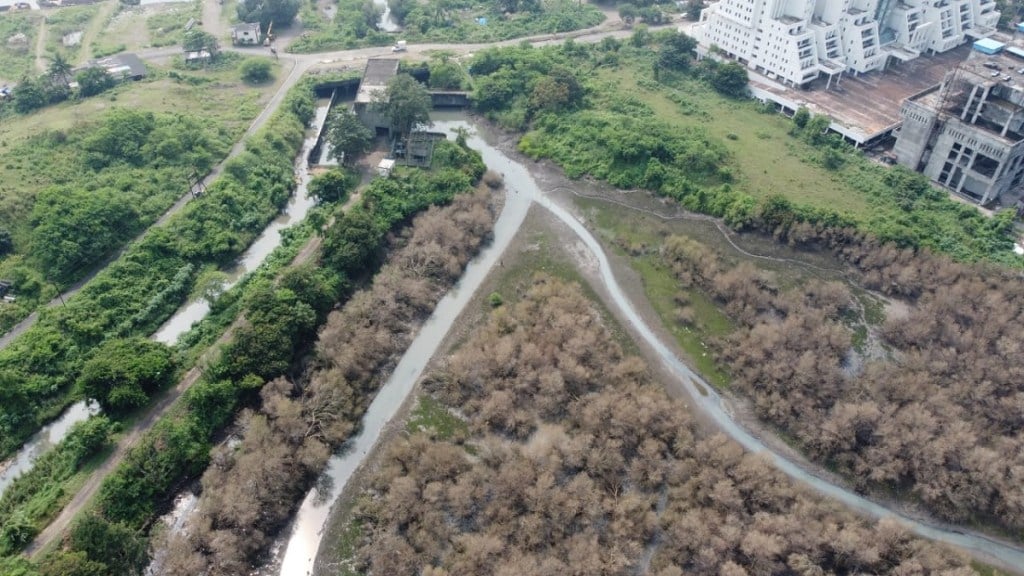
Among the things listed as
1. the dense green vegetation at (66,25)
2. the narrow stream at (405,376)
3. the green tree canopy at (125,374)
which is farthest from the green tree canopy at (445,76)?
the green tree canopy at (125,374)

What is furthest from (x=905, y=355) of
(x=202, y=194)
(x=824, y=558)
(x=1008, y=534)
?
(x=202, y=194)

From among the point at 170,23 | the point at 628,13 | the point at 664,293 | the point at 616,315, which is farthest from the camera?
the point at 628,13

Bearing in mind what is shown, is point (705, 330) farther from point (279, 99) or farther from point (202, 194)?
point (279, 99)

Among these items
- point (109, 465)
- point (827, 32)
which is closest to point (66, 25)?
point (109, 465)

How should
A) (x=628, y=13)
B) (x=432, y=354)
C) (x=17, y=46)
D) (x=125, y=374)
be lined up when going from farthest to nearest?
(x=628, y=13) < (x=17, y=46) < (x=432, y=354) < (x=125, y=374)

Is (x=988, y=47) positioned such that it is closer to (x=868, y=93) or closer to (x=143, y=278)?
(x=868, y=93)

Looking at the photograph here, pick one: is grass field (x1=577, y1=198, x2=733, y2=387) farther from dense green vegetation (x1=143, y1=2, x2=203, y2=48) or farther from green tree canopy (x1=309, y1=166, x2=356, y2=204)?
dense green vegetation (x1=143, y1=2, x2=203, y2=48)

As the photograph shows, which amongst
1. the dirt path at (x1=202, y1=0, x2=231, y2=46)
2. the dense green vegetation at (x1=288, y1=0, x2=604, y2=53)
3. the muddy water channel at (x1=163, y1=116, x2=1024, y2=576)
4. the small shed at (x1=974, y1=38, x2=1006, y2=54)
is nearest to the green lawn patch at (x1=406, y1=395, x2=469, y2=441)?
the muddy water channel at (x1=163, y1=116, x2=1024, y2=576)
